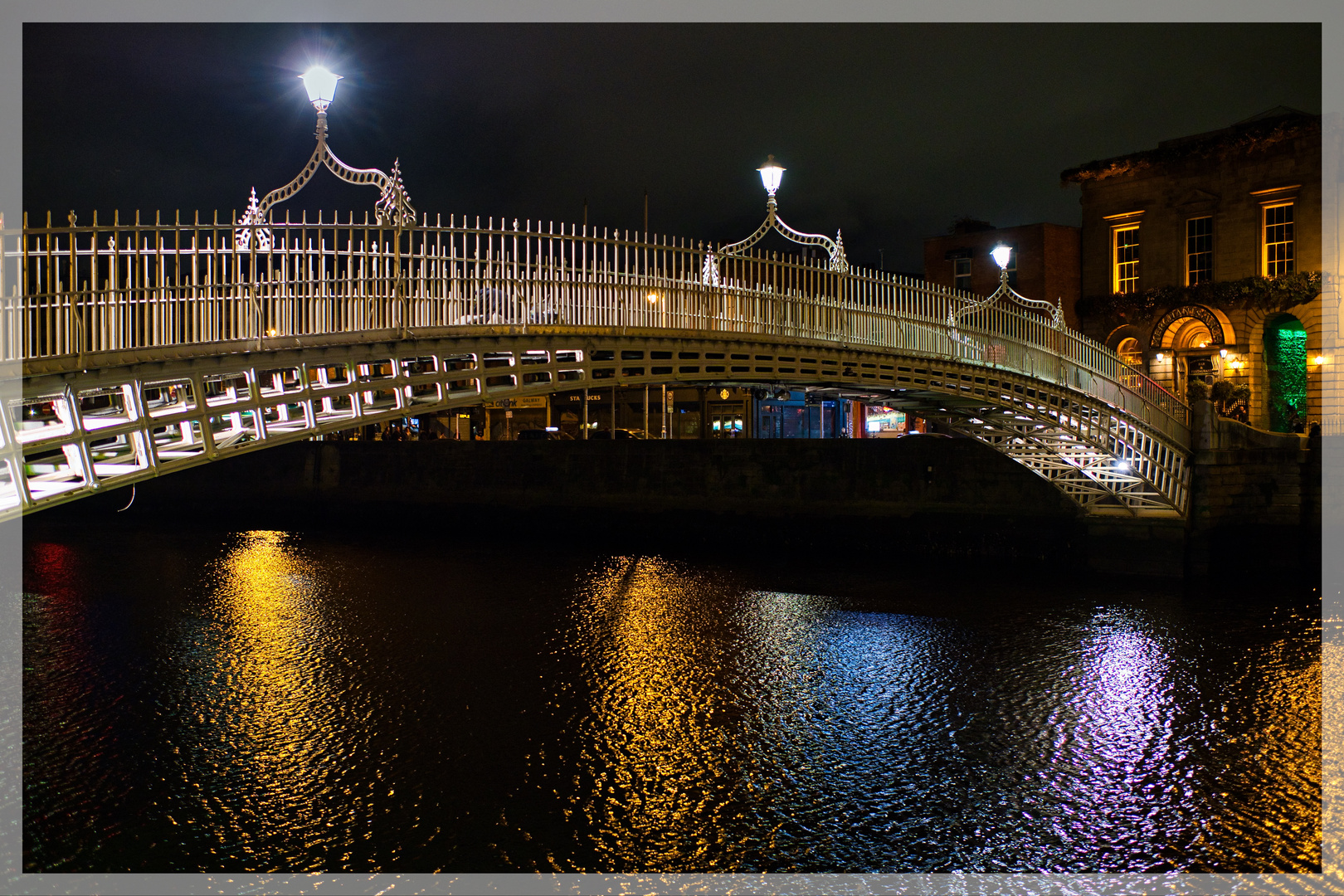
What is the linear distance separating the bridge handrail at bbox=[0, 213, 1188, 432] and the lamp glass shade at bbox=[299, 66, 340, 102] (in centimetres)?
127

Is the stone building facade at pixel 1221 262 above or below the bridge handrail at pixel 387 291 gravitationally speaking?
above

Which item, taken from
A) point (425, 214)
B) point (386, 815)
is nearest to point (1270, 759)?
point (386, 815)

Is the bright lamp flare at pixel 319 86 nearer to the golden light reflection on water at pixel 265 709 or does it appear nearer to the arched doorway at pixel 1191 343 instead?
the golden light reflection on water at pixel 265 709

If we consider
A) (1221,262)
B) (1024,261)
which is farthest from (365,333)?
(1024,261)

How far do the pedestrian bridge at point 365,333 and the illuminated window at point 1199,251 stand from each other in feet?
55.5

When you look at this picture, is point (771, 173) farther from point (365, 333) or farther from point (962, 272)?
point (962, 272)

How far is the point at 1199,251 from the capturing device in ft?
101

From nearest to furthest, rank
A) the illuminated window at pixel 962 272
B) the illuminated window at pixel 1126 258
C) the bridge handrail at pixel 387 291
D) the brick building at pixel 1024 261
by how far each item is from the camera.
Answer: the bridge handrail at pixel 387 291 → the illuminated window at pixel 1126 258 → the brick building at pixel 1024 261 → the illuminated window at pixel 962 272

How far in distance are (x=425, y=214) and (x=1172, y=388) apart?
26.6 meters

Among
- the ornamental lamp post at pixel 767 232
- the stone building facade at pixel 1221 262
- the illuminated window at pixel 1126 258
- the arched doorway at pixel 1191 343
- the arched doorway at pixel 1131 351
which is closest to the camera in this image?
the ornamental lamp post at pixel 767 232

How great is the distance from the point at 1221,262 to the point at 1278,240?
1.50 meters

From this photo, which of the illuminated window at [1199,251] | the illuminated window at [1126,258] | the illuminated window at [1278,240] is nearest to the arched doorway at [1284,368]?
the illuminated window at [1278,240]

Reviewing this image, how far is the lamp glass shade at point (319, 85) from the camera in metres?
9.42

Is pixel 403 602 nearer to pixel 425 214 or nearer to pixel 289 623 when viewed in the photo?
pixel 289 623
